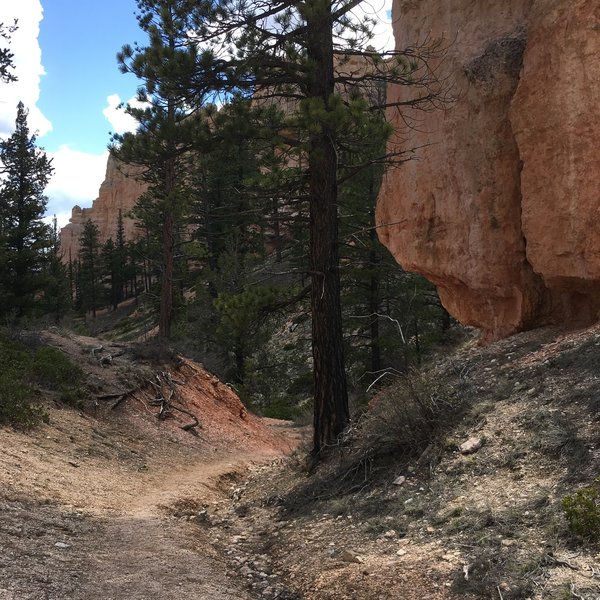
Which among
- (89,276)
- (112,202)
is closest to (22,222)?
(89,276)

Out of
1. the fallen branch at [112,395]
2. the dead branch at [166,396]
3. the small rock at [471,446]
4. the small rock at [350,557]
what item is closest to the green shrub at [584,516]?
the small rock at [350,557]

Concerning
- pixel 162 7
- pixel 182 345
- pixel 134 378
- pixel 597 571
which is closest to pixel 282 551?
pixel 597 571

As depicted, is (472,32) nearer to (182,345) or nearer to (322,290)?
(322,290)

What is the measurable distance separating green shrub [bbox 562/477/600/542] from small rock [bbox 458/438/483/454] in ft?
5.97

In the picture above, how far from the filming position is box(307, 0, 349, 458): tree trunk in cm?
846

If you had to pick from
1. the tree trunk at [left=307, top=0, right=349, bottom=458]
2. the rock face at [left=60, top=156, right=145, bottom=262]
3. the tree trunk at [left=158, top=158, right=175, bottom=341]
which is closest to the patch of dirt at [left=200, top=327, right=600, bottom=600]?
the tree trunk at [left=307, top=0, right=349, bottom=458]

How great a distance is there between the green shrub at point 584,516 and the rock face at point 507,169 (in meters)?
5.23

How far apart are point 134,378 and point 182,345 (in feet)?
46.0

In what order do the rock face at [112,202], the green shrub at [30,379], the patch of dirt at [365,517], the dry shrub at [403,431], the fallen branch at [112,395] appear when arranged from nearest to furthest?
the patch of dirt at [365,517], the dry shrub at [403,431], the green shrub at [30,379], the fallen branch at [112,395], the rock face at [112,202]

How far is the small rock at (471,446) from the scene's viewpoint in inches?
230

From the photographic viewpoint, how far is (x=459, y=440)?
6160 millimetres

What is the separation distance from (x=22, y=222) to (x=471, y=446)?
25.8 metres

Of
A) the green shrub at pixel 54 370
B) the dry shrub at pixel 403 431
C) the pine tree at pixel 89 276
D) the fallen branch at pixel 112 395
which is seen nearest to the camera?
the dry shrub at pixel 403 431

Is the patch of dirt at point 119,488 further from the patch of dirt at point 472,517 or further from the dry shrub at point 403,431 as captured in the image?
the dry shrub at point 403,431
